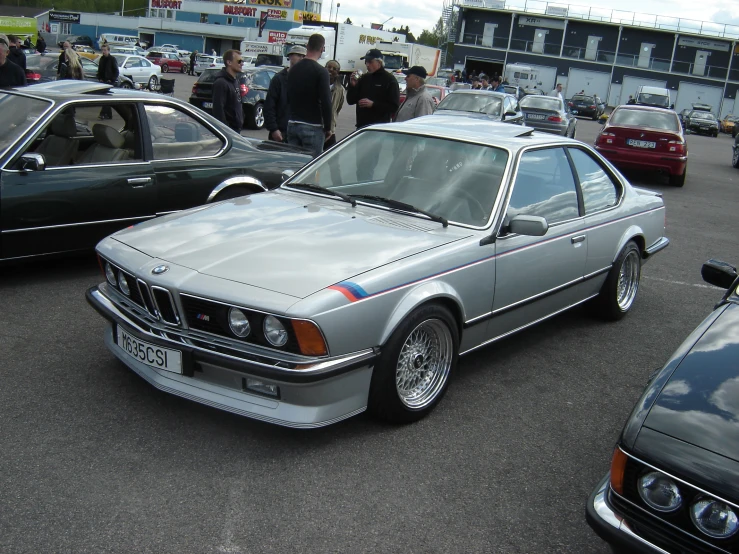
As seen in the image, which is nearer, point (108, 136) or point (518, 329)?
point (518, 329)

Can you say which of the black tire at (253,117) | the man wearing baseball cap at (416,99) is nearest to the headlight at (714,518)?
the man wearing baseball cap at (416,99)

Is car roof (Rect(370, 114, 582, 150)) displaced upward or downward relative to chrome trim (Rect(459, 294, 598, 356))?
upward

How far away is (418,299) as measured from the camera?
355 centimetres

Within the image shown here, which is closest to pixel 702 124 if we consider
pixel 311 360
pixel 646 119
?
pixel 646 119

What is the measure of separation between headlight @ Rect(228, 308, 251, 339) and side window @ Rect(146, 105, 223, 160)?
3194 mm

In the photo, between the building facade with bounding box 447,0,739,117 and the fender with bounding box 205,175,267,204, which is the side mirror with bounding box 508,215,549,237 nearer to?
the fender with bounding box 205,175,267,204

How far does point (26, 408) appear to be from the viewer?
11.9ft

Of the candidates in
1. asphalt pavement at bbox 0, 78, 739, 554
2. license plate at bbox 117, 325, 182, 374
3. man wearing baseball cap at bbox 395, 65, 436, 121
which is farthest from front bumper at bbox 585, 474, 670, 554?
man wearing baseball cap at bbox 395, 65, 436, 121

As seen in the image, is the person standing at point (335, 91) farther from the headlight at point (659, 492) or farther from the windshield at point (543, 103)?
the windshield at point (543, 103)

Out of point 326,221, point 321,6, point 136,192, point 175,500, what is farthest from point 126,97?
point 321,6

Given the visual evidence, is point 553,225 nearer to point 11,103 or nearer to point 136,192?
point 136,192

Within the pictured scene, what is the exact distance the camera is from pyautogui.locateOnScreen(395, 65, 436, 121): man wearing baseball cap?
874 cm

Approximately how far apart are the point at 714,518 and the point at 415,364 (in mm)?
1795

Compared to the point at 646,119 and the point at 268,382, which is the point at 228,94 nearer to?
the point at 268,382
